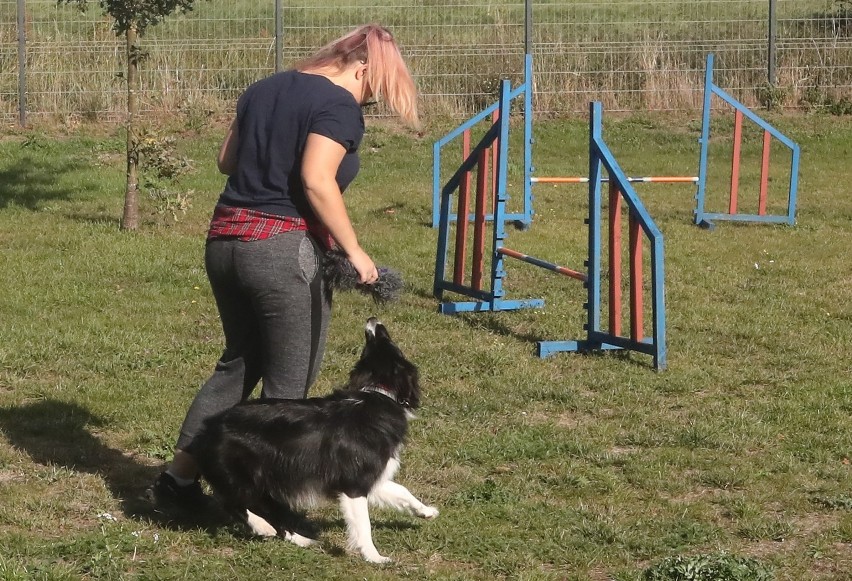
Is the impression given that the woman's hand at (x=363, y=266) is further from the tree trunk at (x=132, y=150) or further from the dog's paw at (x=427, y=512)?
the tree trunk at (x=132, y=150)

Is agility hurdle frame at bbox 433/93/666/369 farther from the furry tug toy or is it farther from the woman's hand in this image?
the woman's hand

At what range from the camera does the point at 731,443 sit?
17.6 ft

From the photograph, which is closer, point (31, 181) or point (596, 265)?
point (596, 265)

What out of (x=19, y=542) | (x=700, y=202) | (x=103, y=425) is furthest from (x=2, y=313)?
(x=700, y=202)

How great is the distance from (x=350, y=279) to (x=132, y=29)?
7.13 meters

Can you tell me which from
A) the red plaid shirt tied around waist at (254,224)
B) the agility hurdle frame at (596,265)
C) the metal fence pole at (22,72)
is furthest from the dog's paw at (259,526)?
the metal fence pole at (22,72)

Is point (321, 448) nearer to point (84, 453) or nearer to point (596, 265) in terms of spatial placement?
point (84, 453)

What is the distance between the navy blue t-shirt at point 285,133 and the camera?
148 inches

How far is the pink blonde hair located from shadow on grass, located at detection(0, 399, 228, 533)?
5.54ft

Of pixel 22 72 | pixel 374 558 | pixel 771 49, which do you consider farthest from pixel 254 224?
pixel 771 49

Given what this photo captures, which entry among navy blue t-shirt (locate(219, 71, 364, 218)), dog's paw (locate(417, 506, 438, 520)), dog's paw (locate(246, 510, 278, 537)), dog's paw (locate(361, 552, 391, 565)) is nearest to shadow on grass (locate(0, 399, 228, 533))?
dog's paw (locate(246, 510, 278, 537))

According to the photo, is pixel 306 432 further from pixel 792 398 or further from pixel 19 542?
pixel 792 398

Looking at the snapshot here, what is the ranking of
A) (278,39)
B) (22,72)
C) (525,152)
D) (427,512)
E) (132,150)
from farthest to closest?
(278,39)
(22,72)
(132,150)
(525,152)
(427,512)

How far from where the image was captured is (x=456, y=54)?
691 inches
